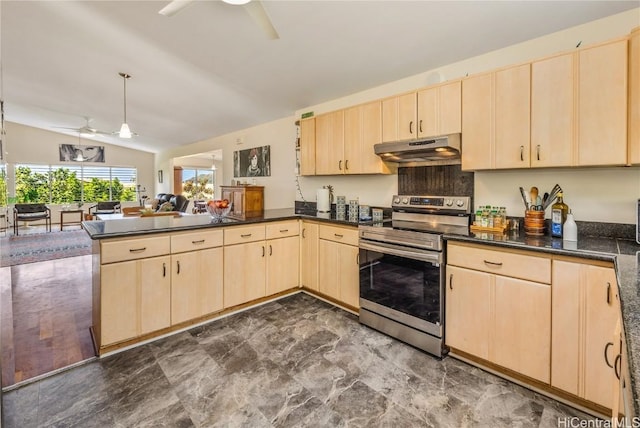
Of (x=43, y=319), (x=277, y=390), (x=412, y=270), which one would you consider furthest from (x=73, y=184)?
(x=412, y=270)

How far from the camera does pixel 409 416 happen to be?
1609 millimetres

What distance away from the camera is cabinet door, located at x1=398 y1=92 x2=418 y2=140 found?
8.60 ft

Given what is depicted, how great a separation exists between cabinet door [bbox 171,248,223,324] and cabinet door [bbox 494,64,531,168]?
2463 millimetres

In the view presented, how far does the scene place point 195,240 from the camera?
2.57m

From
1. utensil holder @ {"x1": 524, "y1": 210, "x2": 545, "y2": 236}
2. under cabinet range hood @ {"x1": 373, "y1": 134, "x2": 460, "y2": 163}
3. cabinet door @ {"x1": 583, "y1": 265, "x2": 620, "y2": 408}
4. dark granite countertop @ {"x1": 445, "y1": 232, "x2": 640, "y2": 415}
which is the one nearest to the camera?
dark granite countertop @ {"x1": 445, "y1": 232, "x2": 640, "y2": 415}

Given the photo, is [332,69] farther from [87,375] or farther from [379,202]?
[87,375]

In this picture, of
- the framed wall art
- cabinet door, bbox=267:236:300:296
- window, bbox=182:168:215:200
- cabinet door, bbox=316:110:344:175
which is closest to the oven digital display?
cabinet door, bbox=316:110:344:175

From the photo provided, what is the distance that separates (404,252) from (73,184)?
36.5 ft

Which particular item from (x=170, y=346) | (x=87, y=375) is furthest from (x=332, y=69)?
(x=87, y=375)

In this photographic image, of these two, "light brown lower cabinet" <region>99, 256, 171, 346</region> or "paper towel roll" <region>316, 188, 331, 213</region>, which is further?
"paper towel roll" <region>316, 188, 331, 213</region>

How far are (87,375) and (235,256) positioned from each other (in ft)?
4.34

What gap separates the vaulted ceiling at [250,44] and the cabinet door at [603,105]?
0.41 m

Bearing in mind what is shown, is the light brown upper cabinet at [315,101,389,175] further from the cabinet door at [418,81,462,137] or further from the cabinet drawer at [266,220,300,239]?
the cabinet drawer at [266,220,300,239]

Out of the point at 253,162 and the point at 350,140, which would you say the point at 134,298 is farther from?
the point at 253,162
